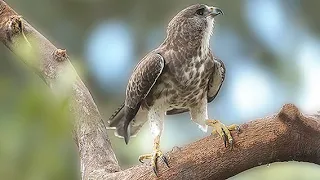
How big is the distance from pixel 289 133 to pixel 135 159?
67cm

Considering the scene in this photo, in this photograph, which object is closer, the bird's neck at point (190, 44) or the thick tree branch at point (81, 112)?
the thick tree branch at point (81, 112)

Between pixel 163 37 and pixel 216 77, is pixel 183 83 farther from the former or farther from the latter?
pixel 163 37

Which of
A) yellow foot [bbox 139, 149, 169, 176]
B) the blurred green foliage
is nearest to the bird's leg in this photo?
yellow foot [bbox 139, 149, 169, 176]

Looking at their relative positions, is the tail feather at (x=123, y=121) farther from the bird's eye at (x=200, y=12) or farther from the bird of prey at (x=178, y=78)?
the bird's eye at (x=200, y=12)

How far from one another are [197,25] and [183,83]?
22 cm

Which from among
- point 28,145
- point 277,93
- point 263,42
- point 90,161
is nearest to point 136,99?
point 90,161

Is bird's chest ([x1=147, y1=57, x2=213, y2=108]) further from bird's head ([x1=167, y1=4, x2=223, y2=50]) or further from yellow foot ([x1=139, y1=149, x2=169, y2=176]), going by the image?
yellow foot ([x1=139, y1=149, x2=169, y2=176])

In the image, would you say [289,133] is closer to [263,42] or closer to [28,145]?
[28,145]

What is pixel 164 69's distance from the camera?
1813 millimetres

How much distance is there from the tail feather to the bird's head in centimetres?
29

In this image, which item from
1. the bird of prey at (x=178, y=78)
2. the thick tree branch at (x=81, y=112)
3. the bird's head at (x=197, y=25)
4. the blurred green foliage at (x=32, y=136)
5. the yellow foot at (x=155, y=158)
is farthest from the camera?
the bird's head at (x=197, y=25)

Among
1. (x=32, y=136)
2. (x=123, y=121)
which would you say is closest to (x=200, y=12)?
(x=123, y=121)

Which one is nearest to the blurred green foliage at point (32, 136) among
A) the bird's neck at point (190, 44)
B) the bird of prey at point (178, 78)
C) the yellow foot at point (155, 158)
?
the yellow foot at point (155, 158)

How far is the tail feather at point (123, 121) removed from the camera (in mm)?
1826
